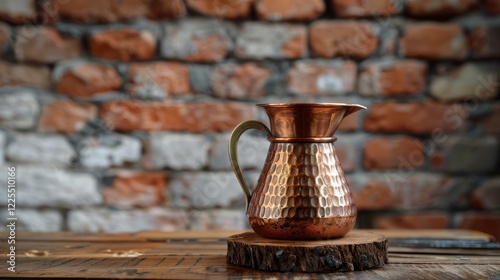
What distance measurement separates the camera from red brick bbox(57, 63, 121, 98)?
1474 mm

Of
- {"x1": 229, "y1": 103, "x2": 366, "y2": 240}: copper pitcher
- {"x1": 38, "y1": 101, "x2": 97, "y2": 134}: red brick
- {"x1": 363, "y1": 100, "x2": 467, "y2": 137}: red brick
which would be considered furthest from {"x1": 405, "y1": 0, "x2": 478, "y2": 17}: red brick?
{"x1": 38, "y1": 101, "x2": 97, "y2": 134}: red brick

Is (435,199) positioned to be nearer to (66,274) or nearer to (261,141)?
(261,141)

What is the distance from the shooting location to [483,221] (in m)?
1.47

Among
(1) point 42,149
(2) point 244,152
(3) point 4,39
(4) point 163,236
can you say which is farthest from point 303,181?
(3) point 4,39

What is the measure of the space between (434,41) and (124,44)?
0.78 m

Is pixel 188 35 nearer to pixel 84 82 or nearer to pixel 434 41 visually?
pixel 84 82

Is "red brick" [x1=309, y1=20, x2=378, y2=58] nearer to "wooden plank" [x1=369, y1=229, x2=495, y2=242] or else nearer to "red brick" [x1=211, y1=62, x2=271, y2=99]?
"red brick" [x1=211, y1=62, x2=271, y2=99]

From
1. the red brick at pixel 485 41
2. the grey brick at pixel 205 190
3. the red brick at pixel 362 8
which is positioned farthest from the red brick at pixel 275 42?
the red brick at pixel 485 41

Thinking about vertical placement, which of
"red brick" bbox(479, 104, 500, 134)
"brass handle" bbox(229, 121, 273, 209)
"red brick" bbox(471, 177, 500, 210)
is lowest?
"red brick" bbox(471, 177, 500, 210)

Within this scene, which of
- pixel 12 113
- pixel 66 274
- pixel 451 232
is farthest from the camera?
pixel 12 113

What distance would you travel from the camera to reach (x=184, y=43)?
4.86 feet

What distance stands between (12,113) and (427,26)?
3.51 ft

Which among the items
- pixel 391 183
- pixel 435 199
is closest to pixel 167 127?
pixel 391 183

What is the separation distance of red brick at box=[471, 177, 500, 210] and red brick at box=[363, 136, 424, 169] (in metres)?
0.16
